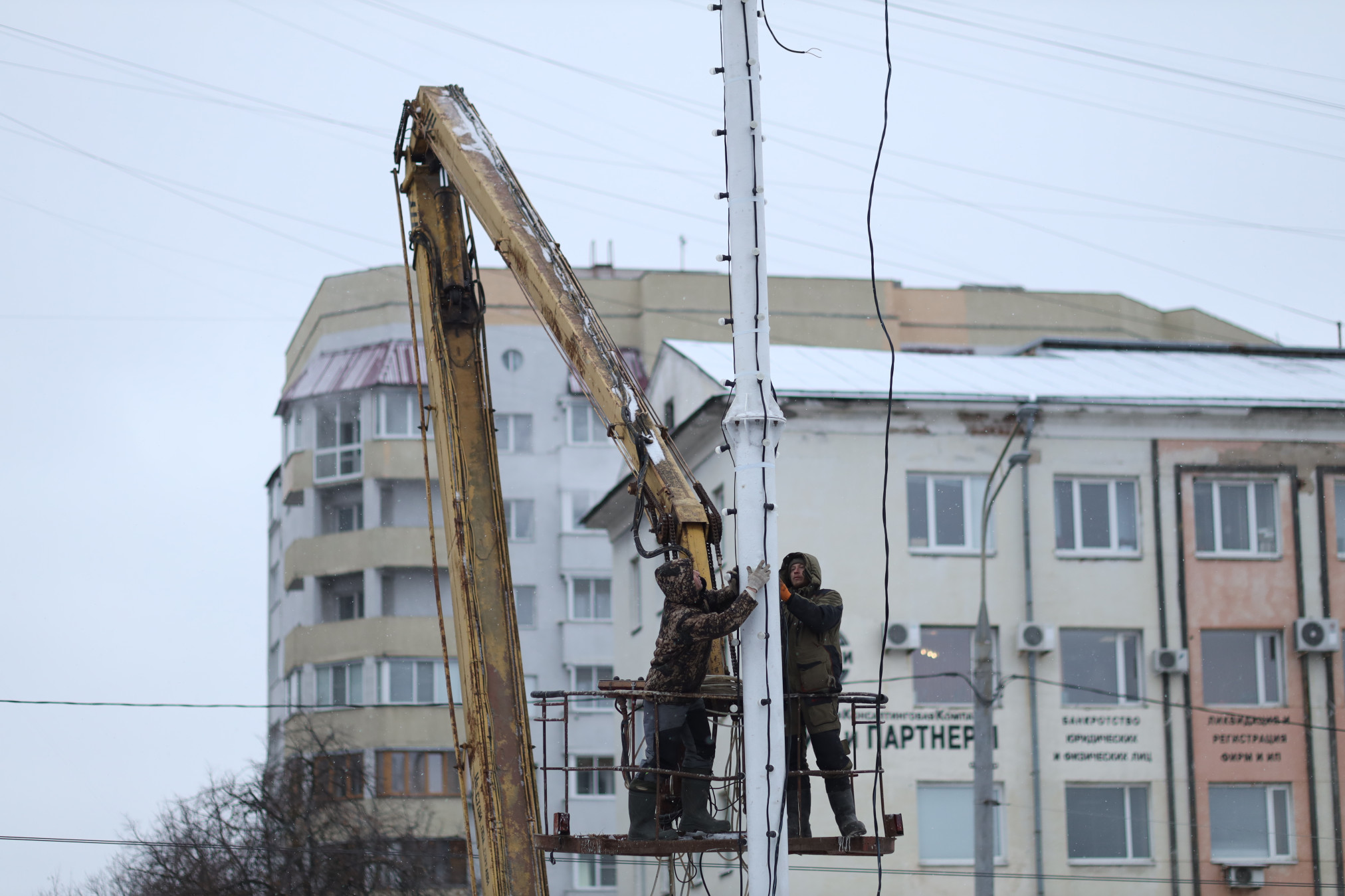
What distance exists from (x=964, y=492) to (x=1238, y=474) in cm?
515

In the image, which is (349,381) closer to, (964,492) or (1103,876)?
(964,492)

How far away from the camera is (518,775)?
1169 cm

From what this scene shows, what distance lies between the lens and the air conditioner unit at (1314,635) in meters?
30.0

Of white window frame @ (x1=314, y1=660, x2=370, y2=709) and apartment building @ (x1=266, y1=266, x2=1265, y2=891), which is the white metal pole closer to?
apartment building @ (x1=266, y1=266, x2=1265, y2=891)

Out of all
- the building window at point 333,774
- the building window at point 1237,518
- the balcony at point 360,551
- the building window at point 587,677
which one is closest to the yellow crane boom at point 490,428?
the building window at point 1237,518

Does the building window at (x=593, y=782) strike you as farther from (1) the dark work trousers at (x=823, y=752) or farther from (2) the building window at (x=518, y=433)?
(1) the dark work trousers at (x=823, y=752)

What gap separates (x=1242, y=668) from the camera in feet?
99.5

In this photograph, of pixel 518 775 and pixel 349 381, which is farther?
pixel 349 381

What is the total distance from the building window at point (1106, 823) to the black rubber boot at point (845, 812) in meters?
19.9

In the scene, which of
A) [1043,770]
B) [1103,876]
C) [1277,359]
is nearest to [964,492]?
[1043,770]

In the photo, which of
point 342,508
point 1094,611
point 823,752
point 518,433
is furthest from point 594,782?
point 823,752

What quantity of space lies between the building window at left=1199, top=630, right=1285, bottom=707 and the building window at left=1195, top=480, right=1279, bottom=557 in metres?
1.49

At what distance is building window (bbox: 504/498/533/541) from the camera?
53.7 metres

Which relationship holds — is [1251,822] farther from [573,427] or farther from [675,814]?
[573,427]
